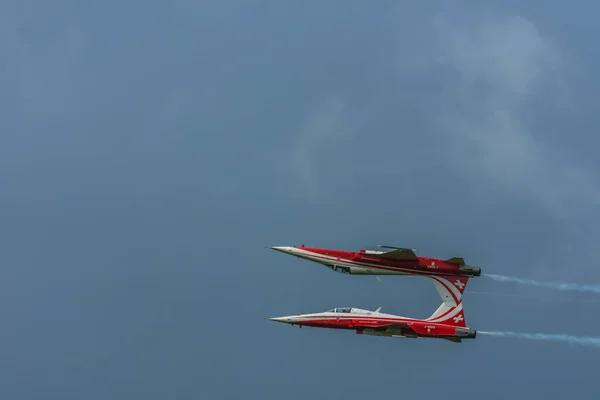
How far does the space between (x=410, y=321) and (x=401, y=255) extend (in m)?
6.73

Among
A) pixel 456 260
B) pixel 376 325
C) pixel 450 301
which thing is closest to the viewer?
pixel 456 260

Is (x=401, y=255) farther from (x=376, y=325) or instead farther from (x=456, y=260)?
(x=376, y=325)

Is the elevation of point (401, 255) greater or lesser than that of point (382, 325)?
greater

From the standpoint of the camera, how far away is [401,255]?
556ft

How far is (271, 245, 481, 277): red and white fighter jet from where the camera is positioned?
169 m

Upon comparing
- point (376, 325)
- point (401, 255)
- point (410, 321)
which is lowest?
point (376, 325)

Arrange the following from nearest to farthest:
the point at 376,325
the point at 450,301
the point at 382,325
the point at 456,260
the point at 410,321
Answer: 1. the point at 456,260
2. the point at 382,325
3. the point at 376,325
4. the point at 410,321
5. the point at 450,301

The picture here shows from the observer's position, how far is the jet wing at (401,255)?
554 feet

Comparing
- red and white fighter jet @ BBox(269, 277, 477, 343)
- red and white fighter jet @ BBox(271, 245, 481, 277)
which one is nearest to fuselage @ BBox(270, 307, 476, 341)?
red and white fighter jet @ BBox(269, 277, 477, 343)

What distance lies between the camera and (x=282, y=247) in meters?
174

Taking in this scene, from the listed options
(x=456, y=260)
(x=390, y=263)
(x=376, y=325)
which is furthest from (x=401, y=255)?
(x=376, y=325)

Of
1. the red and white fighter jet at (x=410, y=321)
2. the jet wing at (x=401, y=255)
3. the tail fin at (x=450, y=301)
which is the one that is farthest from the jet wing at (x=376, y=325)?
the jet wing at (x=401, y=255)

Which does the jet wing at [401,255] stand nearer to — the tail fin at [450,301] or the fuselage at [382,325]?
the tail fin at [450,301]

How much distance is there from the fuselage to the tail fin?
101 centimetres
